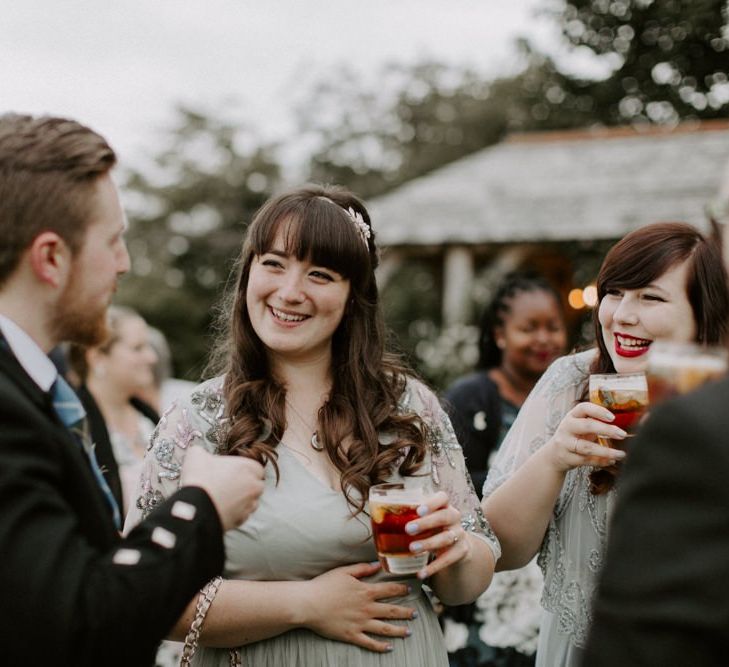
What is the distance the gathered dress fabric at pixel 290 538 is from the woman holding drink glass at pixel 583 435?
0.20m

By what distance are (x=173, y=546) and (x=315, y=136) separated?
104 ft

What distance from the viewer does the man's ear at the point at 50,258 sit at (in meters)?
1.62

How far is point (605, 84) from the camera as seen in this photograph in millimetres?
7484

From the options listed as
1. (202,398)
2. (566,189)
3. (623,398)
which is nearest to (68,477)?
(202,398)

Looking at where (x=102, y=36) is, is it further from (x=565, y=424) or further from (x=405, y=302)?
(x=565, y=424)

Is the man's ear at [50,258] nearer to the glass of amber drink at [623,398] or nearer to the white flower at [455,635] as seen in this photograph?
the glass of amber drink at [623,398]

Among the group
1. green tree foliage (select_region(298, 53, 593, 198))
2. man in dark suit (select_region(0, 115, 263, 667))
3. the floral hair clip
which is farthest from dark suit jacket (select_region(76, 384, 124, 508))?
green tree foliage (select_region(298, 53, 593, 198))

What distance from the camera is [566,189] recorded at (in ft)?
43.5

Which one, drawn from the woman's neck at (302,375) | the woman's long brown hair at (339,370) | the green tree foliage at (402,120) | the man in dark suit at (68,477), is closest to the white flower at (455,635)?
the woman's long brown hair at (339,370)

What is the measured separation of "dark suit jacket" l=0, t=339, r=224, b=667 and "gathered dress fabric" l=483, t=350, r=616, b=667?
144 centimetres

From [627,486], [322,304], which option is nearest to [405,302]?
[322,304]

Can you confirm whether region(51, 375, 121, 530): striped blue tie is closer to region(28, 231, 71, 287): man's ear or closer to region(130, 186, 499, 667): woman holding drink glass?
region(28, 231, 71, 287): man's ear

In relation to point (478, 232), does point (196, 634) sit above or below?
above

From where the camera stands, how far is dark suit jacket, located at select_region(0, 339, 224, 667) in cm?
140
